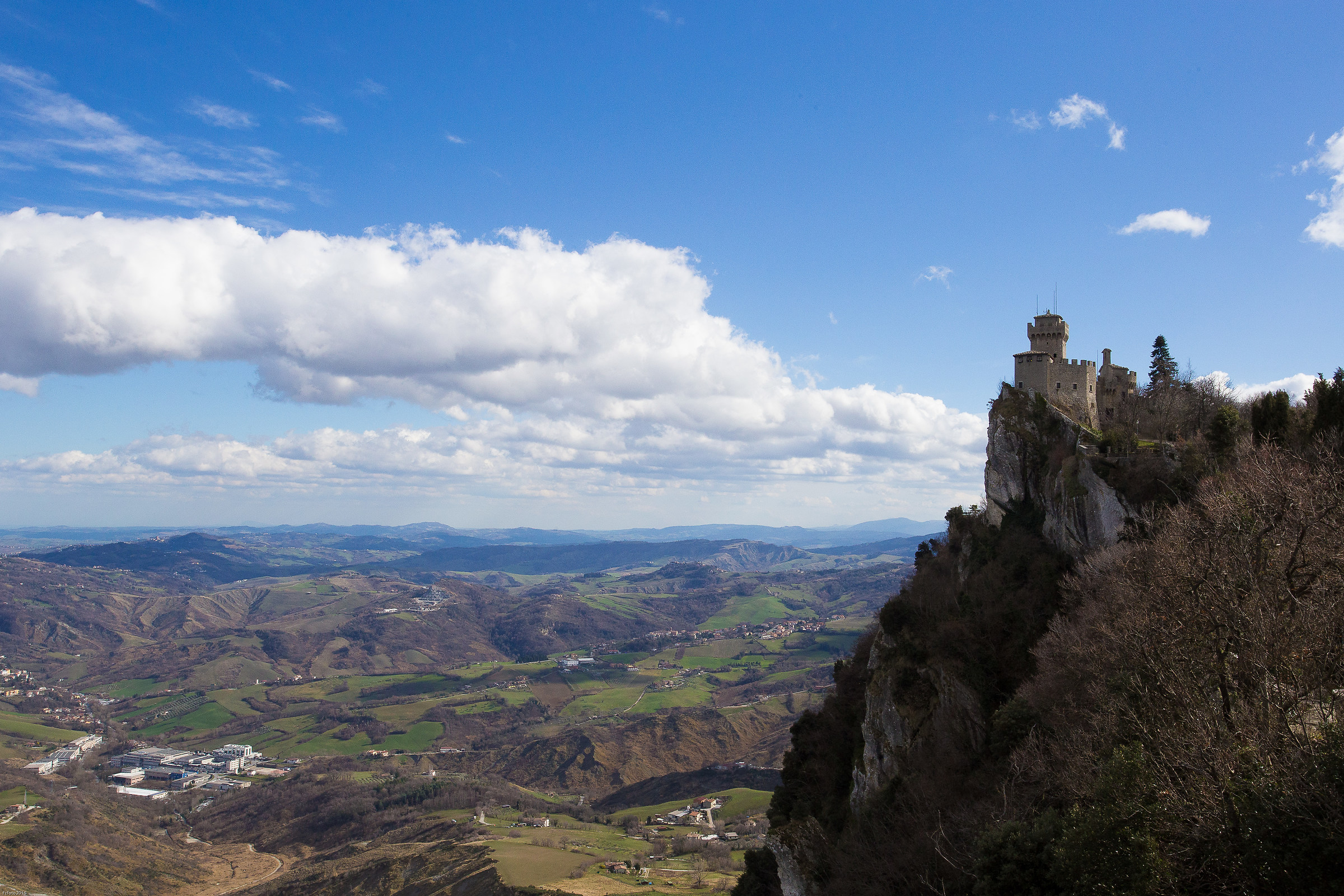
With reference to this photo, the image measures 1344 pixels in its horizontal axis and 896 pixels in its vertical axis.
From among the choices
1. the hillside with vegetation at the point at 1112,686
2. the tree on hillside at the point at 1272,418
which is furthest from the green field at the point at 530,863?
the tree on hillside at the point at 1272,418

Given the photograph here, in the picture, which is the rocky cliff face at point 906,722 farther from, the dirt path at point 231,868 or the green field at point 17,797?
the green field at point 17,797

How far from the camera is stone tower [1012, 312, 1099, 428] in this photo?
190 feet

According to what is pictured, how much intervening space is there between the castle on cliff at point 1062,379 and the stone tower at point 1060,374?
0.04 metres

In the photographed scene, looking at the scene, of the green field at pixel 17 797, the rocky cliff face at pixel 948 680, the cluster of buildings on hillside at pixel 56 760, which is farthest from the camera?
the cluster of buildings on hillside at pixel 56 760

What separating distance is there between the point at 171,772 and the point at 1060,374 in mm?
218157

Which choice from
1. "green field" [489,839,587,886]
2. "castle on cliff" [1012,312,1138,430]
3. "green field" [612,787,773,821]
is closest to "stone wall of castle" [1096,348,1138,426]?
"castle on cliff" [1012,312,1138,430]

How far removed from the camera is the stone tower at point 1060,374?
190 ft

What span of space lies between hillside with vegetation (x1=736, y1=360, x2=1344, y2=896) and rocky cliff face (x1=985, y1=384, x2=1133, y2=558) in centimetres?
20

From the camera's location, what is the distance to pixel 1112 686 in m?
26.6

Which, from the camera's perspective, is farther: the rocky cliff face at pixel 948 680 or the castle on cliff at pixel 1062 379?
the castle on cliff at pixel 1062 379

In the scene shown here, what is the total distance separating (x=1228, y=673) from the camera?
22766mm

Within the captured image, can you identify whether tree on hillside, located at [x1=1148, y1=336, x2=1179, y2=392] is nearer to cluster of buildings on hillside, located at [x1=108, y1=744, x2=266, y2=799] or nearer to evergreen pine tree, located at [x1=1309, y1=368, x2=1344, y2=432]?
evergreen pine tree, located at [x1=1309, y1=368, x2=1344, y2=432]

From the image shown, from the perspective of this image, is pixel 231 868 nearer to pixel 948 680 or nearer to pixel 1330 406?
pixel 948 680

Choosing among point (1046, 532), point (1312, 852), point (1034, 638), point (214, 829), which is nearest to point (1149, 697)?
point (1312, 852)
